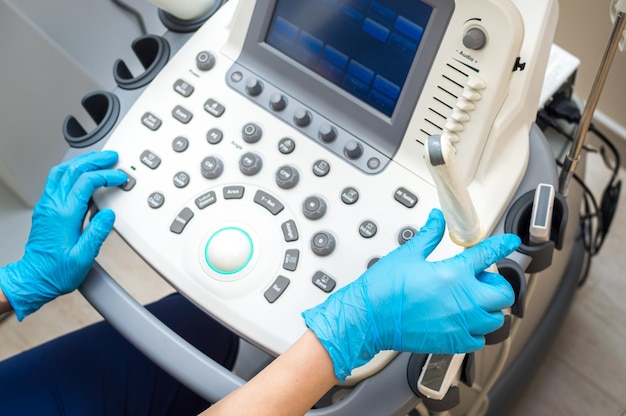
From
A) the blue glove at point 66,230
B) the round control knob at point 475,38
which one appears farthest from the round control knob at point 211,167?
the round control knob at point 475,38

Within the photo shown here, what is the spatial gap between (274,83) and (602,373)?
38.0 inches

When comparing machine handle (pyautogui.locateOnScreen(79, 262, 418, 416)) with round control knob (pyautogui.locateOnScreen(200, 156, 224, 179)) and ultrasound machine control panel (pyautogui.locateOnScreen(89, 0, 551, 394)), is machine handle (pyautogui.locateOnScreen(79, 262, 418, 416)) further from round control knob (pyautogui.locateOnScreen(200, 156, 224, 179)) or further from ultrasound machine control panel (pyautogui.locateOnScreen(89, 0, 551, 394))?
round control knob (pyautogui.locateOnScreen(200, 156, 224, 179))

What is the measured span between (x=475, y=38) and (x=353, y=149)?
19 cm

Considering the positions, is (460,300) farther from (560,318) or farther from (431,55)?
(560,318)

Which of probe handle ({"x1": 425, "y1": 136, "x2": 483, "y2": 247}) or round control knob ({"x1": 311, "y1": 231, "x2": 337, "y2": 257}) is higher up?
probe handle ({"x1": 425, "y1": 136, "x2": 483, "y2": 247})

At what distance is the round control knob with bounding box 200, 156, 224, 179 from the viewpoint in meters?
0.85

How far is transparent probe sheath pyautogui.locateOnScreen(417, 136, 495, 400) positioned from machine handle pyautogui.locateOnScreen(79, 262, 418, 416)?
0.04m

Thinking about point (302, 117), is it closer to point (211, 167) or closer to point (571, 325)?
point (211, 167)

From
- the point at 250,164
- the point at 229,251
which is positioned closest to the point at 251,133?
the point at 250,164

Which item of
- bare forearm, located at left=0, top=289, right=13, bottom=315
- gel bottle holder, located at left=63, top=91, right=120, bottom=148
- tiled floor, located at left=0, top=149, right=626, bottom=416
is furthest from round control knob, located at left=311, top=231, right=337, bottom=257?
tiled floor, located at left=0, top=149, right=626, bottom=416

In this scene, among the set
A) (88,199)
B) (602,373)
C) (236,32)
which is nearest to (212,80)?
(236,32)

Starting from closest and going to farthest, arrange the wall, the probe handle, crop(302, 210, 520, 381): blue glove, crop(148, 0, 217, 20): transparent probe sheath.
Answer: the probe handle → crop(302, 210, 520, 381): blue glove → crop(148, 0, 217, 20): transparent probe sheath → the wall

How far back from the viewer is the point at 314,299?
2.61ft

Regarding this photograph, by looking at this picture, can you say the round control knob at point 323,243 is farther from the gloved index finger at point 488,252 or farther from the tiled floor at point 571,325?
the tiled floor at point 571,325
